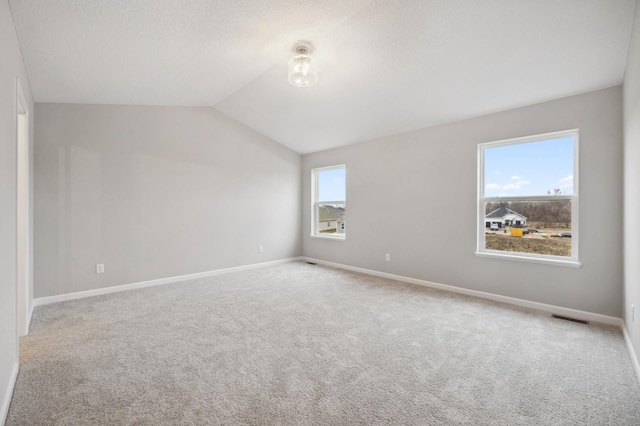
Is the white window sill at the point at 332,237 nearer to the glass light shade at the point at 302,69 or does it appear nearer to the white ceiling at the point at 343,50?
the white ceiling at the point at 343,50

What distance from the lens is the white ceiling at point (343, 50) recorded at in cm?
221

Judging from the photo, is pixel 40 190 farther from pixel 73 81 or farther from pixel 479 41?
pixel 479 41

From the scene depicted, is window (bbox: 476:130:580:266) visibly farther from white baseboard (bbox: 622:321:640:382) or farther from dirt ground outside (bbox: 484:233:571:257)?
white baseboard (bbox: 622:321:640:382)

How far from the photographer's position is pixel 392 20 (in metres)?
A: 2.47

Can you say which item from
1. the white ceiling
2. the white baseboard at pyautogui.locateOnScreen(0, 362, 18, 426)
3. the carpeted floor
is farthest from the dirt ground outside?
the white baseboard at pyautogui.locateOnScreen(0, 362, 18, 426)

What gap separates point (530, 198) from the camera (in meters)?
3.50

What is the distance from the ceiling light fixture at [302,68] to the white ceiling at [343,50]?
11 cm

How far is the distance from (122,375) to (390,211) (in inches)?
153

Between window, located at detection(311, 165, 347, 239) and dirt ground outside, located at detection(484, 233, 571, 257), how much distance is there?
2.46 meters

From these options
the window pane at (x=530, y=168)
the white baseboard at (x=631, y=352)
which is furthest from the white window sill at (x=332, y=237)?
the white baseboard at (x=631, y=352)

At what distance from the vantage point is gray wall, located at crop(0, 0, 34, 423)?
1718 millimetres

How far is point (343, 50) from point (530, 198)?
270 centimetres

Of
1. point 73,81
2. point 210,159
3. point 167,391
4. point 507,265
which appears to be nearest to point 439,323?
point 507,265

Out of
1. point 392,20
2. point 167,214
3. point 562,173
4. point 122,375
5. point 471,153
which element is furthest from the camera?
point 167,214
